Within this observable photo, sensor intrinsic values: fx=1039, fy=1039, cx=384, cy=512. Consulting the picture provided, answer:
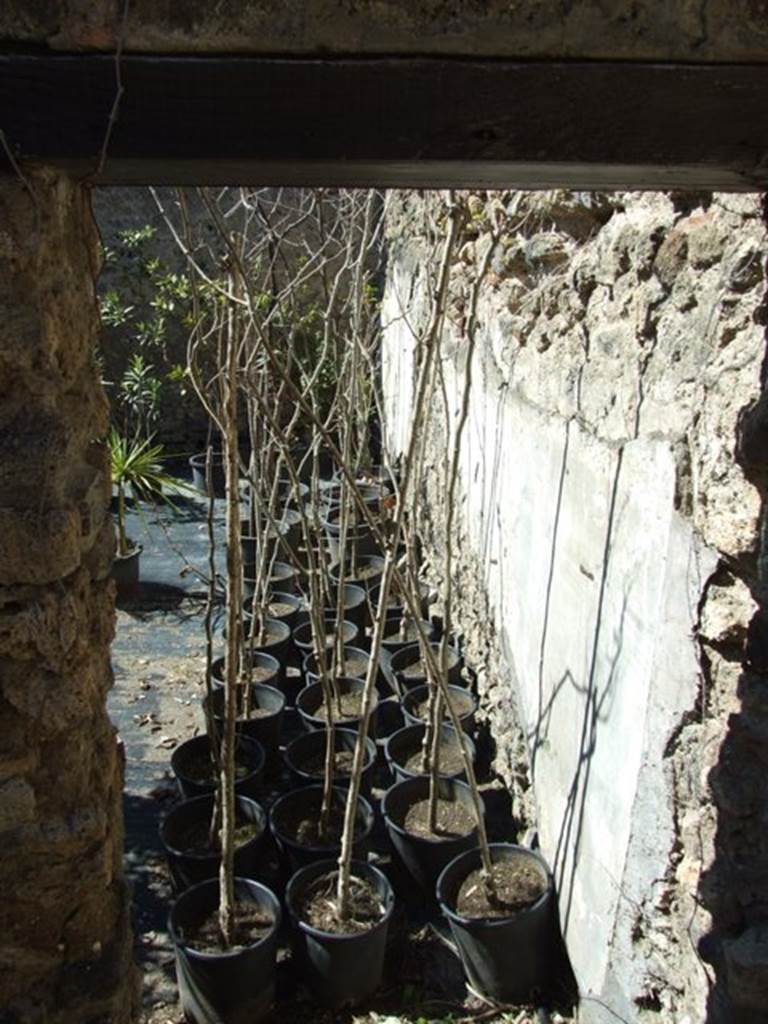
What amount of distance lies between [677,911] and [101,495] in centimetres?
148

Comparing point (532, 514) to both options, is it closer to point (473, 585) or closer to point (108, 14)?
point (473, 585)

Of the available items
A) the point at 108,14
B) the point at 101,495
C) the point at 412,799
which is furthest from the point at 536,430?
the point at 108,14

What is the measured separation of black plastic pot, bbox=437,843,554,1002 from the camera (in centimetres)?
294

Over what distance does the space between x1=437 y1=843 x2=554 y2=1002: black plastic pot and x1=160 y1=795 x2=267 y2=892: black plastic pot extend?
69 cm

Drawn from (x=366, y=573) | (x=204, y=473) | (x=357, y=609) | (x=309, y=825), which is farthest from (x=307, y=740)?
(x=204, y=473)

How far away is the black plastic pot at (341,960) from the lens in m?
2.95

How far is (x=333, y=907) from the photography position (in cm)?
313

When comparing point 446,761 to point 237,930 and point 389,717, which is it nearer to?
point 389,717

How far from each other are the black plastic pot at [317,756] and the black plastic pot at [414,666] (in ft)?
1.66

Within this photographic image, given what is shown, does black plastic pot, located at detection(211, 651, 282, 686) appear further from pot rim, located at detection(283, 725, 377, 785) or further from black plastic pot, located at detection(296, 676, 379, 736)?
pot rim, located at detection(283, 725, 377, 785)

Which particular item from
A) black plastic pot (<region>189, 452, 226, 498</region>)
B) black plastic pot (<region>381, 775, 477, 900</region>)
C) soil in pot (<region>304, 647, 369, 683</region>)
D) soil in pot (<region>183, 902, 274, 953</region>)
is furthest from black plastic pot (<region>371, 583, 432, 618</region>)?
black plastic pot (<region>189, 452, 226, 498</region>)

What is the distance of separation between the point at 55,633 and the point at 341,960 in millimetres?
1639

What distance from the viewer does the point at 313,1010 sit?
3037mm

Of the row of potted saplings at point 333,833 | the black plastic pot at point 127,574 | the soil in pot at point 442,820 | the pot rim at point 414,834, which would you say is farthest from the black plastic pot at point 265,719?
the black plastic pot at point 127,574
